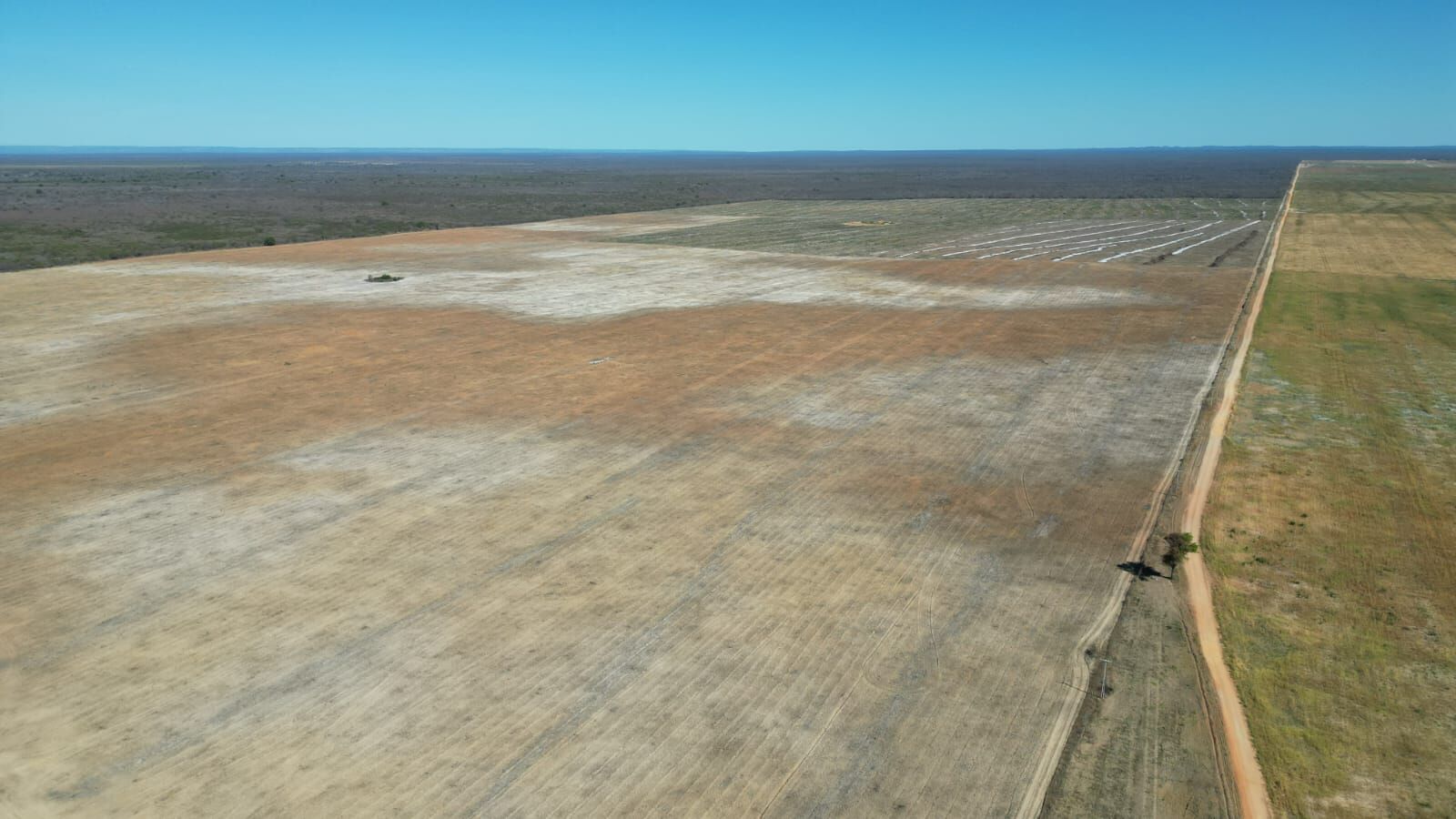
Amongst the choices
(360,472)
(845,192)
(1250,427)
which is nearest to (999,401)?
(1250,427)

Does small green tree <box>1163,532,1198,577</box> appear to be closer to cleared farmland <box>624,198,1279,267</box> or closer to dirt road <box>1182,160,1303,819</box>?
dirt road <box>1182,160,1303,819</box>

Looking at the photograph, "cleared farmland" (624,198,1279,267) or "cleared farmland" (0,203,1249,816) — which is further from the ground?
"cleared farmland" (624,198,1279,267)

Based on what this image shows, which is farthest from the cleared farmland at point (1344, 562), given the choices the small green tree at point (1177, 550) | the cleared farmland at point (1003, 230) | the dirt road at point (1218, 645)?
the cleared farmland at point (1003, 230)

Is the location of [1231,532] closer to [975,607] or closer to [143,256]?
[975,607]

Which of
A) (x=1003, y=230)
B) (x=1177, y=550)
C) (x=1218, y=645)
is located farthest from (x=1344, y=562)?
(x=1003, y=230)

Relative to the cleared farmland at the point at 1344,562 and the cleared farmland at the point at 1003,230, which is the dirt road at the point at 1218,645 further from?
the cleared farmland at the point at 1003,230

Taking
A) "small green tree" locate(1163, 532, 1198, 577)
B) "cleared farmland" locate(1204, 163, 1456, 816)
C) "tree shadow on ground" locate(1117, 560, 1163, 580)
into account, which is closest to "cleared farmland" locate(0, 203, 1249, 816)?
"tree shadow on ground" locate(1117, 560, 1163, 580)
